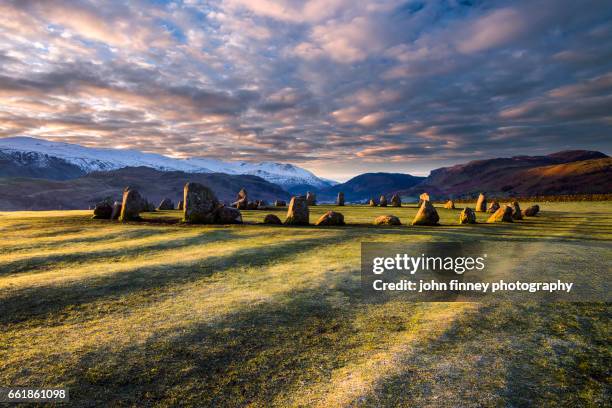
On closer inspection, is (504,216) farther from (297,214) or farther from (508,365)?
(508,365)

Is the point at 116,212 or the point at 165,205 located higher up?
the point at 165,205

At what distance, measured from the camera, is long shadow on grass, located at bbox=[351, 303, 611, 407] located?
12.9ft

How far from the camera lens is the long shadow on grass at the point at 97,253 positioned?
9961mm

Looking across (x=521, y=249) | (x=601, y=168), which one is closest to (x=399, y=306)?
(x=521, y=249)

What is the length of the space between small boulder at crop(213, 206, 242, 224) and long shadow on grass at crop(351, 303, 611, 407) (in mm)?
17547

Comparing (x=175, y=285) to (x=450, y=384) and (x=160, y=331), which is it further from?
(x=450, y=384)

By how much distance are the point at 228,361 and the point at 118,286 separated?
4837mm

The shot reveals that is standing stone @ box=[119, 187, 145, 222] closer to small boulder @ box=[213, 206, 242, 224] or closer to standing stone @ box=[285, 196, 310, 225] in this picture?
small boulder @ box=[213, 206, 242, 224]

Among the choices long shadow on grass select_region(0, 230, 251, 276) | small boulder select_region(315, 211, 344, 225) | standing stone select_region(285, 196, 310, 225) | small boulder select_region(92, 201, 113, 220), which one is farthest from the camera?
small boulder select_region(92, 201, 113, 220)

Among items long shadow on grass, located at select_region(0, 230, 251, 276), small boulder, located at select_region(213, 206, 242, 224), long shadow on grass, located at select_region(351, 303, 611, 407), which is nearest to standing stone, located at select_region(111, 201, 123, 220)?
small boulder, located at select_region(213, 206, 242, 224)

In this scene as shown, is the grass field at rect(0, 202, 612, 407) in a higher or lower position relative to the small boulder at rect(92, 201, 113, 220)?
lower

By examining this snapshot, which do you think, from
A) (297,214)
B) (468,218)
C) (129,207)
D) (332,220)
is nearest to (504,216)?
(468,218)

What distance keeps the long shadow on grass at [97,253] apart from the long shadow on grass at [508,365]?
10.8 m

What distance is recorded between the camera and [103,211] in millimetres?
23094
